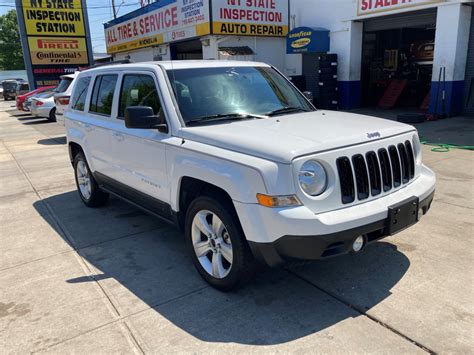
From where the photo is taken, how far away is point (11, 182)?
26.4 feet

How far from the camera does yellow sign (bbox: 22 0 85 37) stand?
23031 millimetres

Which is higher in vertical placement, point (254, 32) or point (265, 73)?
point (254, 32)

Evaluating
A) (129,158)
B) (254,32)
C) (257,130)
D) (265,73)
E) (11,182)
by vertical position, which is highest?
(254,32)

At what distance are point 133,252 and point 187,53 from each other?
21421 millimetres

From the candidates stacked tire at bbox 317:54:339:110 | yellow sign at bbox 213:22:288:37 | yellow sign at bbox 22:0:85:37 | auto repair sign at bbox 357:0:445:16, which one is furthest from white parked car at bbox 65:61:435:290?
yellow sign at bbox 22:0:85:37

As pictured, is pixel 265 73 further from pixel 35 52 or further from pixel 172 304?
pixel 35 52

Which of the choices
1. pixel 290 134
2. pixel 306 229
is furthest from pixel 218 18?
pixel 306 229

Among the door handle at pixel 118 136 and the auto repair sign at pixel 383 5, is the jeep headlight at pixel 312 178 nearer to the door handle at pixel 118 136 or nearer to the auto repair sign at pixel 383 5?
the door handle at pixel 118 136

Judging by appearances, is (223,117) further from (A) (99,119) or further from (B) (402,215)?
(A) (99,119)

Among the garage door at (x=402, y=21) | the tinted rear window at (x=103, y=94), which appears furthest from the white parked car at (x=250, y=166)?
the garage door at (x=402, y=21)

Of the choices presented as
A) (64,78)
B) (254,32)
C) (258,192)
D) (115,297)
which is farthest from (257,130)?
(254,32)

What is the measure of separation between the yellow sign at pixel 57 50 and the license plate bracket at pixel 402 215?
24827 millimetres

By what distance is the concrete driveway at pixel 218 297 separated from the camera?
293 cm

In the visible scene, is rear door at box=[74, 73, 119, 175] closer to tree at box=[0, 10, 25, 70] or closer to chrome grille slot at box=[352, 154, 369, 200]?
chrome grille slot at box=[352, 154, 369, 200]
